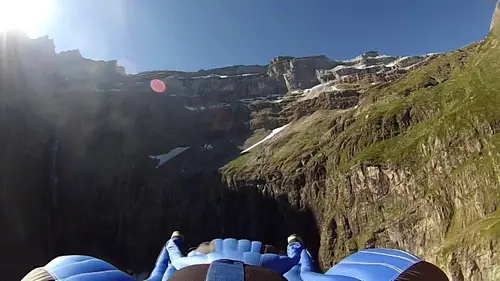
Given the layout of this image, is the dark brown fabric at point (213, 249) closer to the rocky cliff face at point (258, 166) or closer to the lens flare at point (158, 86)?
the rocky cliff face at point (258, 166)

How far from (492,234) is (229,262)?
144 ft

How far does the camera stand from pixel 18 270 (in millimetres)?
104500

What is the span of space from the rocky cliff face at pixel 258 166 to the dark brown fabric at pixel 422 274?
130ft

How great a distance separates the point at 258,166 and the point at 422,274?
103815mm

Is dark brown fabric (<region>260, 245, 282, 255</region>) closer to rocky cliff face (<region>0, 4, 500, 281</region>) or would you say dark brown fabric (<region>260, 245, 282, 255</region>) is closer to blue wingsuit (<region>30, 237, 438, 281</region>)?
blue wingsuit (<region>30, 237, 438, 281</region>)

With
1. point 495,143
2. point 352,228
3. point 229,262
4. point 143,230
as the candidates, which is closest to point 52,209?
point 143,230

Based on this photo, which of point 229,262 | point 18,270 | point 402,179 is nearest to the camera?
point 229,262

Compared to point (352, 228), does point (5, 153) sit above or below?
above

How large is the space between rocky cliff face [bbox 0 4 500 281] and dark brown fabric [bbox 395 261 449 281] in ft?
130

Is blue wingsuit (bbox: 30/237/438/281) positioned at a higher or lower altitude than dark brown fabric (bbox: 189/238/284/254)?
lower

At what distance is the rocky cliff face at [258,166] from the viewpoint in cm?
6300

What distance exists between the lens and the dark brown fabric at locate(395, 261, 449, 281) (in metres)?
7.22

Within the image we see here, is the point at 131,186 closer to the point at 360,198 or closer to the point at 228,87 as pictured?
the point at 360,198

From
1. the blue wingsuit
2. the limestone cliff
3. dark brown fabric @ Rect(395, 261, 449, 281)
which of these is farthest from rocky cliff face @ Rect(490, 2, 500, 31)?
dark brown fabric @ Rect(395, 261, 449, 281)
